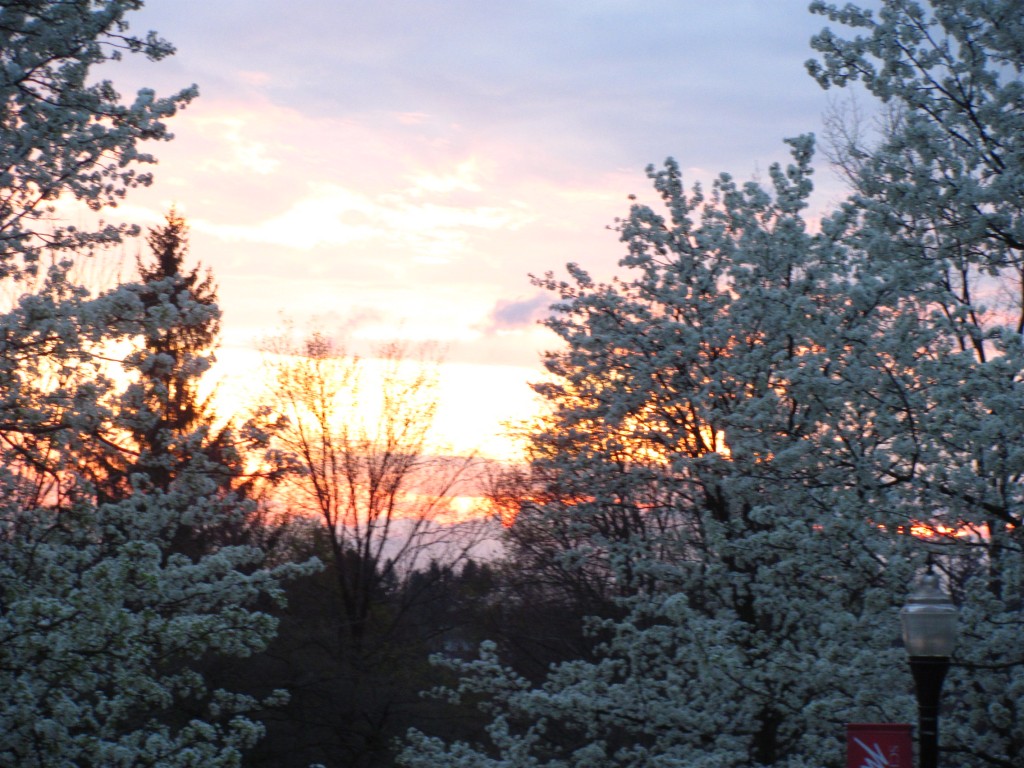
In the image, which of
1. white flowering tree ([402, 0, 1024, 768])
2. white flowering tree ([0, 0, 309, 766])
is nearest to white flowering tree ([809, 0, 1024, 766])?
white flowering tree ([402, 0, 1024, 768])

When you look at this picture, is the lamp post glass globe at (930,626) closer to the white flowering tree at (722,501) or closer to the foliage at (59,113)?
the white flowering tree at (722,501)

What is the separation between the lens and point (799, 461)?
34.8ft

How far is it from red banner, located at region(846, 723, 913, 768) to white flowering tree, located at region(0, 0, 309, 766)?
456 cm

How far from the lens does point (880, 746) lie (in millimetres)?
7688

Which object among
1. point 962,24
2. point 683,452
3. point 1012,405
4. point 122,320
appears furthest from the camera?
point 683,452

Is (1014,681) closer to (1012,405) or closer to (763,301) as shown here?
(1012,405)

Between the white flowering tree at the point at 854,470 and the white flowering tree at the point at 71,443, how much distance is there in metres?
4.87

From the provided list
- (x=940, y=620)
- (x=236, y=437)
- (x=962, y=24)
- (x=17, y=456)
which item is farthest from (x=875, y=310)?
(x=17, y=456)

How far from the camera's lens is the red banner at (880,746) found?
7645 millimetres

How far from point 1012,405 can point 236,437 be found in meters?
6.37

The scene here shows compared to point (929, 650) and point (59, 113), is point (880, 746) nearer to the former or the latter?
point (929, 650)

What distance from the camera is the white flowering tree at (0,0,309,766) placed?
8242mm

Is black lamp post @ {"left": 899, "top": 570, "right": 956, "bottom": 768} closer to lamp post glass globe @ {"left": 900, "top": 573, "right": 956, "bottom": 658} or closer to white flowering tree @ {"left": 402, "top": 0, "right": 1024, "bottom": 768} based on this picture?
lamp post glass globe @ {"left": 900, "top": 573, "right": 956, "bottom": 658}

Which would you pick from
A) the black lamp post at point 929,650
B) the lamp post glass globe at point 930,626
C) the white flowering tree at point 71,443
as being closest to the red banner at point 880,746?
the black lamp post at point 929,650
